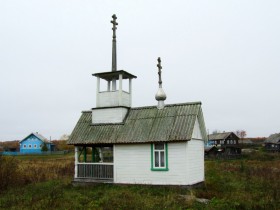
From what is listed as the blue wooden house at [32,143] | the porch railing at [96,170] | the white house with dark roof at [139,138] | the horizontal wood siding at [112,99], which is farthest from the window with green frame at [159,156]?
the blue wooden house at [32,143]

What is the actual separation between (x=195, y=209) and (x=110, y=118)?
8214 millimetres

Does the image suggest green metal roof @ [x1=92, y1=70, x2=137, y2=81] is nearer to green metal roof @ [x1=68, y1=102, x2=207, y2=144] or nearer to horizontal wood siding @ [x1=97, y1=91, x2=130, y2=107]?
horizontal wood siding @ [x1=97, y1=91, x2=130, y2=107]

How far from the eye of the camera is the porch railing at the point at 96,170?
16422 mm

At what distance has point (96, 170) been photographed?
55.2 feet

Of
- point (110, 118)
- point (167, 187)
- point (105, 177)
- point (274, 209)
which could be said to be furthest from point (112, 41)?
point (274, 209)

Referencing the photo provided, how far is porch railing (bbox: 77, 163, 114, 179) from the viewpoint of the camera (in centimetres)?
1642

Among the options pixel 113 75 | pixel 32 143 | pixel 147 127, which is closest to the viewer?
pixel 147 127

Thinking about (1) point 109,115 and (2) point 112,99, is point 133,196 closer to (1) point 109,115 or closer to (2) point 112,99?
(1) point 109,115

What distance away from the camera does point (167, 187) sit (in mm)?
14820

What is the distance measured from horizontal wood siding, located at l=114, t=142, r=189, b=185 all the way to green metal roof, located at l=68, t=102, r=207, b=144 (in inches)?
16.7

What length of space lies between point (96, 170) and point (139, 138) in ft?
9.73

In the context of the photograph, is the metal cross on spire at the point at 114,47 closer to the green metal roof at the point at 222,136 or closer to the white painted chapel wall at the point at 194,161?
the white painted chapel wall at the point at 194,161

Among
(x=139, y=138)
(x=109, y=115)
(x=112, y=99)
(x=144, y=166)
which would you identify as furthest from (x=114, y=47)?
(x=144, y=166)

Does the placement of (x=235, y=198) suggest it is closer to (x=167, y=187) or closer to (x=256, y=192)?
(x=256, y=192)
